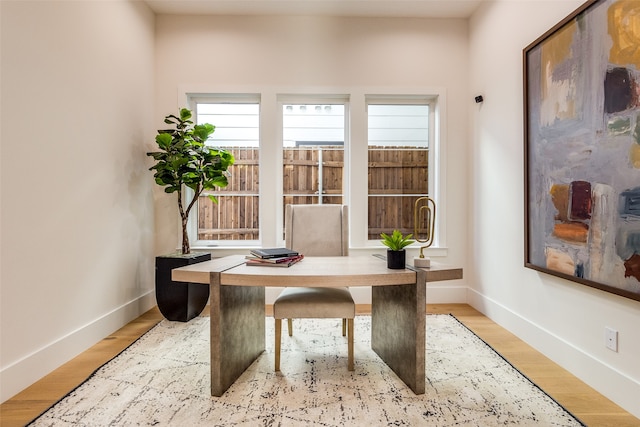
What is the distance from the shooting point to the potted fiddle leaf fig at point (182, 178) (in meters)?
2.85

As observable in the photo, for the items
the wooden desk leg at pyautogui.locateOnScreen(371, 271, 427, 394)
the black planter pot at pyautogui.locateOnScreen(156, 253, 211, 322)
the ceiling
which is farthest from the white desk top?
the ceiling

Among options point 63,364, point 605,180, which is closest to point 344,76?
point 605,180

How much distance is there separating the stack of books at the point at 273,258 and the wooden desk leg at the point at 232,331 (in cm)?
19

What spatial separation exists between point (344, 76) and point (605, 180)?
96.1 inches

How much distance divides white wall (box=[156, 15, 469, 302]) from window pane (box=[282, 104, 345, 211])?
23cm

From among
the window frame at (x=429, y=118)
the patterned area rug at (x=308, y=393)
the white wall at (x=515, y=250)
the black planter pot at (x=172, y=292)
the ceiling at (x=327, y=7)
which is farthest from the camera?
the window frame at (x=429, y=118)

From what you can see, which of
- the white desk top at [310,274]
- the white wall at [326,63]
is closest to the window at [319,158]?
the white wall at [326,63]

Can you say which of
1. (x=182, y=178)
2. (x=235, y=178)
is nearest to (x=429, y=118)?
(x=235, y=178)

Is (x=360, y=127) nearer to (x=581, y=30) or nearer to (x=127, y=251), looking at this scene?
(x=581, y=30)

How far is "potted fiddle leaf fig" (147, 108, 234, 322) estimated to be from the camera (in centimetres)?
285

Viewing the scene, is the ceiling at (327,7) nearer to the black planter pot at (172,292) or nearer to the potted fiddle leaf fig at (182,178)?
the potted fiddle leaf fig at (182,178)

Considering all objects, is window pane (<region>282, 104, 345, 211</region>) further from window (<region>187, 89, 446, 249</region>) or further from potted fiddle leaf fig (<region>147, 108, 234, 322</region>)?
potted fiddle leaf fig (<region>147, 108, 234, 322</region>)

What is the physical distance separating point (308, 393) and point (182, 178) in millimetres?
2006

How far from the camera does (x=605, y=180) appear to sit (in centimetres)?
175
